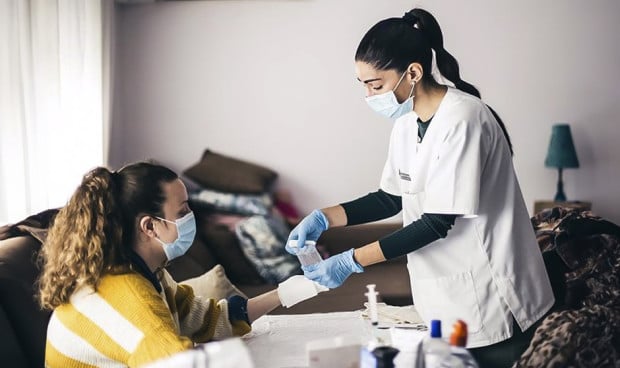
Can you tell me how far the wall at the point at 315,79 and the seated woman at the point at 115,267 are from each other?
2.20 meters

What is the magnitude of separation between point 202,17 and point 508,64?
1.62m

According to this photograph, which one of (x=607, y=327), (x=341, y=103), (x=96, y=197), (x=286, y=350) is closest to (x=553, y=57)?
(x=341, y=103)

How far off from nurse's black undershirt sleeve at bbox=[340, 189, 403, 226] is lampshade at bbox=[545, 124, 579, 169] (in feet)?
6.54

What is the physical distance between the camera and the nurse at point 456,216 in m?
1.74

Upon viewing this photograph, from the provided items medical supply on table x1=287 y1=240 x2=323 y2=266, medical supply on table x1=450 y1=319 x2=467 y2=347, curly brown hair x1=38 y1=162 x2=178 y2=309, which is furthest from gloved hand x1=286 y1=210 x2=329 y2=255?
medical supply on table x1=450 y1=319 x2=467 y2=347

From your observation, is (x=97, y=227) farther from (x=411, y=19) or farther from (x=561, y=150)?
(x=561, y=150)

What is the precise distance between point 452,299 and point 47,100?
1968mm

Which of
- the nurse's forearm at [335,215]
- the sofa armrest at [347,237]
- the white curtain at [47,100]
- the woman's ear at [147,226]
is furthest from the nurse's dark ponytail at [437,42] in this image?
the sofa armrest at [347,237]

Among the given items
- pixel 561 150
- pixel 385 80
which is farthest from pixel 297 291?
pixel 561 150

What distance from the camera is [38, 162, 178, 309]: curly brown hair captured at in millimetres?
1625

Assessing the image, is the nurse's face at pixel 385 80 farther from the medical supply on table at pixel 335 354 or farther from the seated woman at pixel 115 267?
the medical supply on table at pixel 335 354

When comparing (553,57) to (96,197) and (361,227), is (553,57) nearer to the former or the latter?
(361,227)

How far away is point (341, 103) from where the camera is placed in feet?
13.1

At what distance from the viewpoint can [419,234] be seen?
69.2 inches
